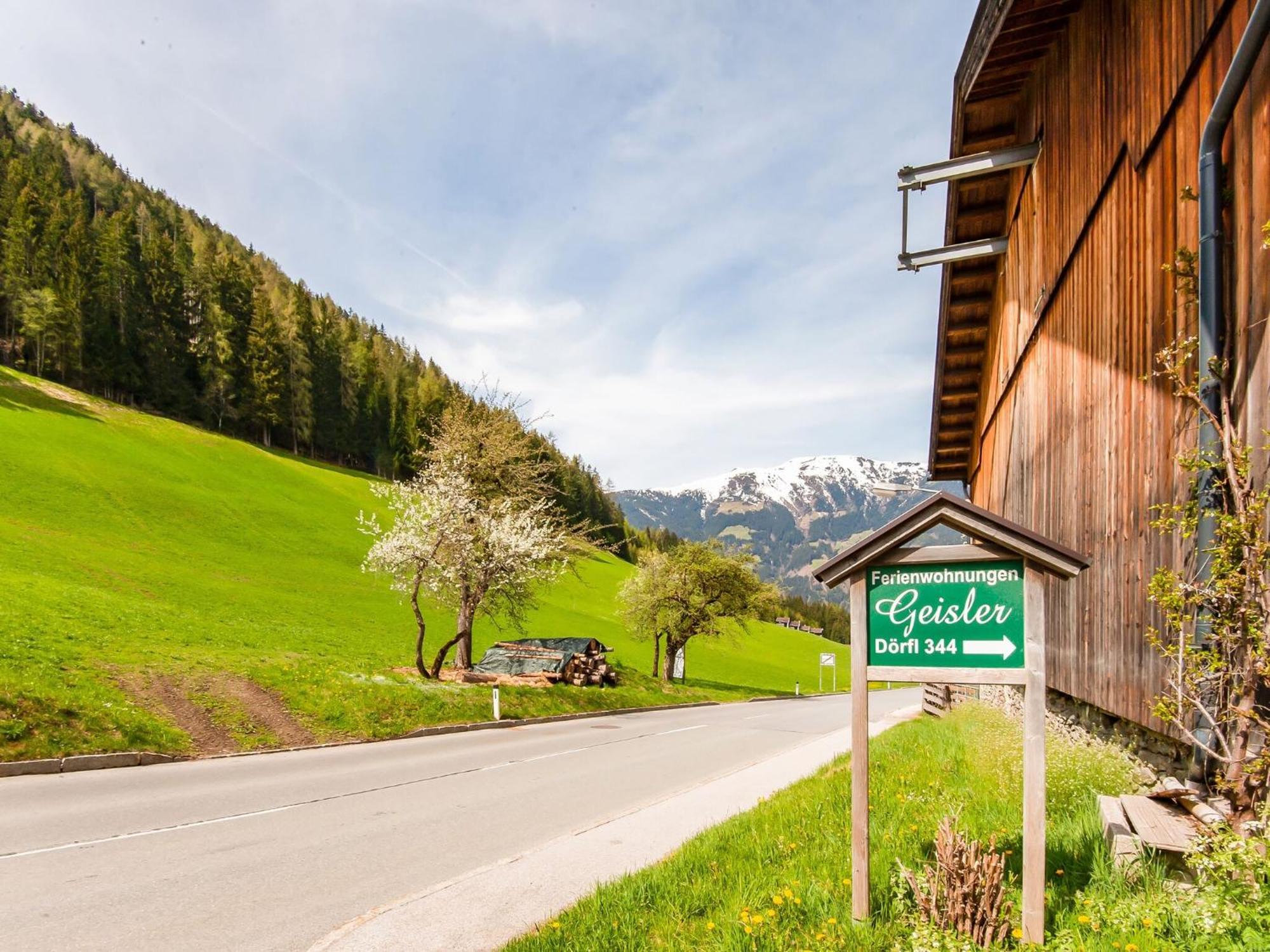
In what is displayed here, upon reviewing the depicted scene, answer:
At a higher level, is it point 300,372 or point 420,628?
point 300,372

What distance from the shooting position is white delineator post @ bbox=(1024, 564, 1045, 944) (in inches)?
179

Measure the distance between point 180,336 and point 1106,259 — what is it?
9963 cm

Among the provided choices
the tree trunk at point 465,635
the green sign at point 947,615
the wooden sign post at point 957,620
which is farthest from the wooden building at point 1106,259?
the tree trunk at point 465,635

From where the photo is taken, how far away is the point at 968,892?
15.2 feet

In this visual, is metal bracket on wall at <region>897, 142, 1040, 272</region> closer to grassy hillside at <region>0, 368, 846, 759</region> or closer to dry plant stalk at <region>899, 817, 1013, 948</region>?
dry plant stalk at <region>899, 817, 1013, 948</region>

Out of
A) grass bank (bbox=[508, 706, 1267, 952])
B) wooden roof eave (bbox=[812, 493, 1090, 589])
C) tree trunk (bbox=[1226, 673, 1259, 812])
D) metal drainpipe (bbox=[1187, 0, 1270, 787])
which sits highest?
metal drainpipe (bbox=[1187, 0, 1270, 787])

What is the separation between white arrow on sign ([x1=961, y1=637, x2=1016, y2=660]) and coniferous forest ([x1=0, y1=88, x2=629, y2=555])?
56785 mm

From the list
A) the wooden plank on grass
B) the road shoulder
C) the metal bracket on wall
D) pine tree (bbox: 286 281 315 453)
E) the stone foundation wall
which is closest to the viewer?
the wooden plank on grass

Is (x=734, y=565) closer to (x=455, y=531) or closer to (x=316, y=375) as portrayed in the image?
(x=455, y=531)

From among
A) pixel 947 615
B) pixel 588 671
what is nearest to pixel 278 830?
pixel 947 615

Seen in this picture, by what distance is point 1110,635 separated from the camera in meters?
8.01

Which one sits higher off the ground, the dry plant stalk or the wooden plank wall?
the wooden plank wall

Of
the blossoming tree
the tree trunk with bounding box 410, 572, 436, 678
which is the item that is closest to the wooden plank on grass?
the tree trunk with bounding box 410, 572, 436, 678

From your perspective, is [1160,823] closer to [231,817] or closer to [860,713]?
[860,713]
